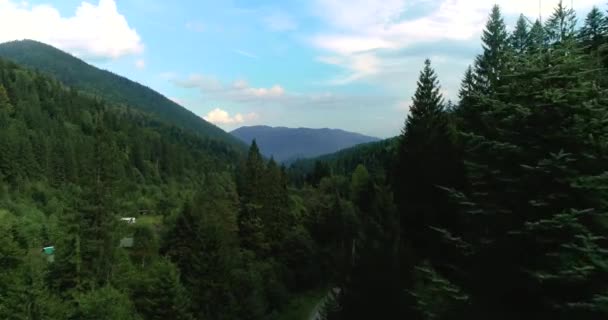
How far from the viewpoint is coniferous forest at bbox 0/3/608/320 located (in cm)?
1055

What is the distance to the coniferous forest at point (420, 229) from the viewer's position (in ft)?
34.6

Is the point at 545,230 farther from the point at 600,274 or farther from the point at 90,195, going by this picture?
the point at 90,195

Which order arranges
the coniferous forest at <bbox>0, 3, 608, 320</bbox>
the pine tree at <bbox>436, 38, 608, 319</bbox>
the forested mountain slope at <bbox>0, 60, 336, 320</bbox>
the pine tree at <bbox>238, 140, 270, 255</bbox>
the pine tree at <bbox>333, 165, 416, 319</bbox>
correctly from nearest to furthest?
the pine tree at <bbox>436, 38, 608, 319</bbox> → the coniferous forest at <bbox>0, 3, 608, 320</bbox> → the pine tree at <bbox>333, 165, 416, 319</bbox> → the forested mountain slope at <bbox>0, 60, 336, 320</bbox> → the pine tree at <bbox>238, 140, 270, 255</bbox>

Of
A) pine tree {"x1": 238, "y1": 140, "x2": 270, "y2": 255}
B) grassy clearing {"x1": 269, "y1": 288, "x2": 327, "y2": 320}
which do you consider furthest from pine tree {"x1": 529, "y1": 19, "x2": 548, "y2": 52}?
pine tree {"x1": 238, "y1": 140, "x2": 270, "y2": 255}

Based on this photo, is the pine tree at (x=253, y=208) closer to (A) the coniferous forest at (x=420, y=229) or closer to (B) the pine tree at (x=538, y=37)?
(A) the coniferous forest at (x=420, y=229)

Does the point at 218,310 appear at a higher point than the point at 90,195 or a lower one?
lower

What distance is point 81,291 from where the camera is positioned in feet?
124

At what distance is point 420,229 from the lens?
23516 millimetres

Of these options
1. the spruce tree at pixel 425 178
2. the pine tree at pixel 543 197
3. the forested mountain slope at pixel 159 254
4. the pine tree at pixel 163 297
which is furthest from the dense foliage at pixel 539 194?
the forested mountain slope at pixel 159 254

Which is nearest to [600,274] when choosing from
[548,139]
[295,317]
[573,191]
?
[573,191]

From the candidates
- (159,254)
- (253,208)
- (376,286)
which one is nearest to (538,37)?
(376,286)

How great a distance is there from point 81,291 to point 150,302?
644 centimetres

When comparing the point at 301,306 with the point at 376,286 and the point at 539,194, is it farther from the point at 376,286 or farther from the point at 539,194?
the point at 539,194

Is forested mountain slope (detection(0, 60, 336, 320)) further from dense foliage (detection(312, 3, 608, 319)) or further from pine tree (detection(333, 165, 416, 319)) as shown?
dense foliage (detection(312, 3, 608, 319))
